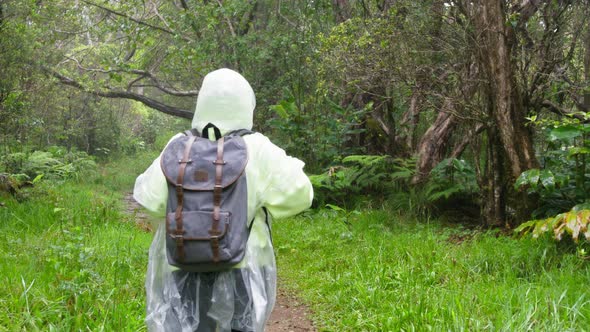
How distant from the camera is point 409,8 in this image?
8.24m

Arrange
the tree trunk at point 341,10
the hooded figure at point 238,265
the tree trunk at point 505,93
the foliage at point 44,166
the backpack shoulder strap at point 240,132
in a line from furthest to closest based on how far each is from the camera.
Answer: the tree trunk at point 341,10 → the foliage at point 44,166 → the tree trunk at point 505,93 → the backpack shoulder strap at point 240,132 → the hooded figure at point 238,265

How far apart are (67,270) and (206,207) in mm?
2993

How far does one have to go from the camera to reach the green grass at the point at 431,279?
12.2ft

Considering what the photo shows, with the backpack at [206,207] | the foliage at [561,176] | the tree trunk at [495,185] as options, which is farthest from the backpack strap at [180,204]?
the tree trunk at [495,185]

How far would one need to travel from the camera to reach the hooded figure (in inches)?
96.4

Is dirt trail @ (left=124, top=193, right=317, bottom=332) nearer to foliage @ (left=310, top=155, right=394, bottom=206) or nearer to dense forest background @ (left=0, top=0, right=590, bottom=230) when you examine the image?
dense forest background @ (left=0, top=0, right=590, bottom=230)

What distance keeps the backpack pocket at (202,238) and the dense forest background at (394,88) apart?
3338 mm

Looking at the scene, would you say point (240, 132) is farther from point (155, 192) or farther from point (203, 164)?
point (155, 192)

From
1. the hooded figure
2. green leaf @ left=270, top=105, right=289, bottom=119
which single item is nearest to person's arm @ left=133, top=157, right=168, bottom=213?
the hooded figure

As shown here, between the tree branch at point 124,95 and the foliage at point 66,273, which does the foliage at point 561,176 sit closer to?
the foliage at point 66,273

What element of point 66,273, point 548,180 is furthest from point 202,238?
point 548,180

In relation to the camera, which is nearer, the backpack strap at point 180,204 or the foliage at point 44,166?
the backpack strap at point 180,204

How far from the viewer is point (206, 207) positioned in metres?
2.27

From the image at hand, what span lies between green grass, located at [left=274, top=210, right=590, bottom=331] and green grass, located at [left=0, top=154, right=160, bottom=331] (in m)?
1.71
